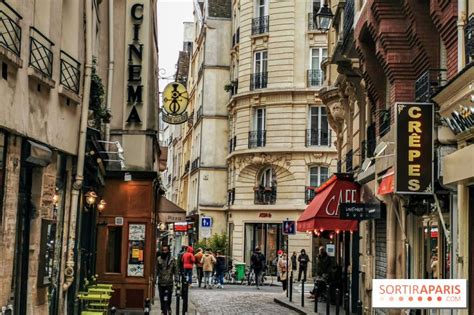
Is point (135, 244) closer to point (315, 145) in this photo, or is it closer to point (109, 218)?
point (109, 218)

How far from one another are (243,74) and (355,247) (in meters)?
25.9

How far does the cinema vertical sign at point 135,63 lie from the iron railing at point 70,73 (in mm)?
7466

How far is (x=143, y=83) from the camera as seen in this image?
75.0 ft

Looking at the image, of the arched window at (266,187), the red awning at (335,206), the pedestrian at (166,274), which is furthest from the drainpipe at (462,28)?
the arched window at (266,187)

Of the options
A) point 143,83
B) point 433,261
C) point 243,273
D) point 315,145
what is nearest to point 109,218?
point 143,83

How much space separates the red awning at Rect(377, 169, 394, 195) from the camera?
15.6 metres

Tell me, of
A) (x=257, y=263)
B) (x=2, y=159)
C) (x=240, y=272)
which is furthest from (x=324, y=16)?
(x=240, y=272)

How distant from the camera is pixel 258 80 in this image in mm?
49000

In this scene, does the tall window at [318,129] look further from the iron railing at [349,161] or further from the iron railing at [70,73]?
the iron railing at [70,73]

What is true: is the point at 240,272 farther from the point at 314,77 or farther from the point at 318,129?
the point at 314,77

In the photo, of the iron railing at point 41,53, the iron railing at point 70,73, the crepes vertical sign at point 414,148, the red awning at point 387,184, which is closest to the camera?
the iron railing at point 41,53

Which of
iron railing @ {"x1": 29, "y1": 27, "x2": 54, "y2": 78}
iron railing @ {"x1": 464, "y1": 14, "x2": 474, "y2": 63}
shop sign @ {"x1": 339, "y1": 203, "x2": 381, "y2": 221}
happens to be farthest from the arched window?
iron railing @ {"x1": 464, "y1": 14, "x2": 474, "y2": 63}

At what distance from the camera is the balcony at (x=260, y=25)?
160 ft

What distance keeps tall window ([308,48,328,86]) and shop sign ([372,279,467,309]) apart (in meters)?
39.4
